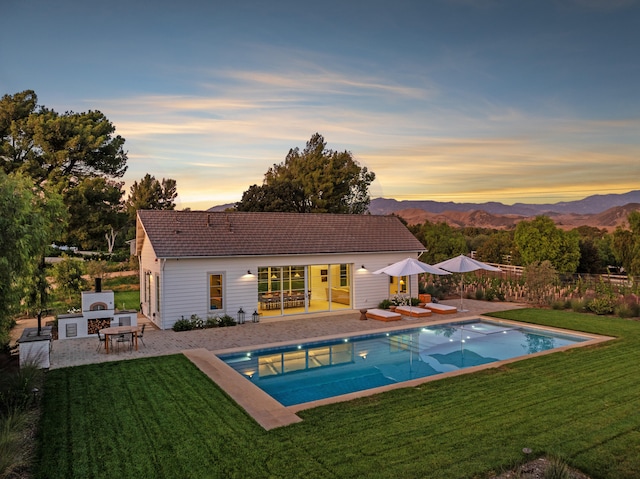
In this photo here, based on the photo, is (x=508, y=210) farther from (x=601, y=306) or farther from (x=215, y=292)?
(x=215, y=292)

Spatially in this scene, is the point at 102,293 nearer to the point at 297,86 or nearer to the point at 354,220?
the point at 354,220

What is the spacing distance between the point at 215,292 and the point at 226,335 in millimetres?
2335

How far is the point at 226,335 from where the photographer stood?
44.7ft

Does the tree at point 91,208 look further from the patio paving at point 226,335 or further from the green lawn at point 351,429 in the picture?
the green lawn at point 351,429

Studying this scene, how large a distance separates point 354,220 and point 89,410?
14169mm

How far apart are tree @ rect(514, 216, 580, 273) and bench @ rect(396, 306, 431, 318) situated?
52.4 ft

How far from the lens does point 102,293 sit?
13.8 metres

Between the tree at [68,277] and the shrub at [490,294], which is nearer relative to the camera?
the tree at [68,277]

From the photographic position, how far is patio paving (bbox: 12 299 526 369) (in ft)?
36.8

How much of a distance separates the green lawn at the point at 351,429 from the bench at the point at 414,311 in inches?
286

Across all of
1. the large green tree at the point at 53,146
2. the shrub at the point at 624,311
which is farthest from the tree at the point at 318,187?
the shrub at the point at 624,311

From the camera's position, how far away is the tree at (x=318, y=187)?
38844 mm

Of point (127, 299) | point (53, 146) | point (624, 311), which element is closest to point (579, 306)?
point (624, 311)

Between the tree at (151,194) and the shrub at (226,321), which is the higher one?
the tree at (151,194)
